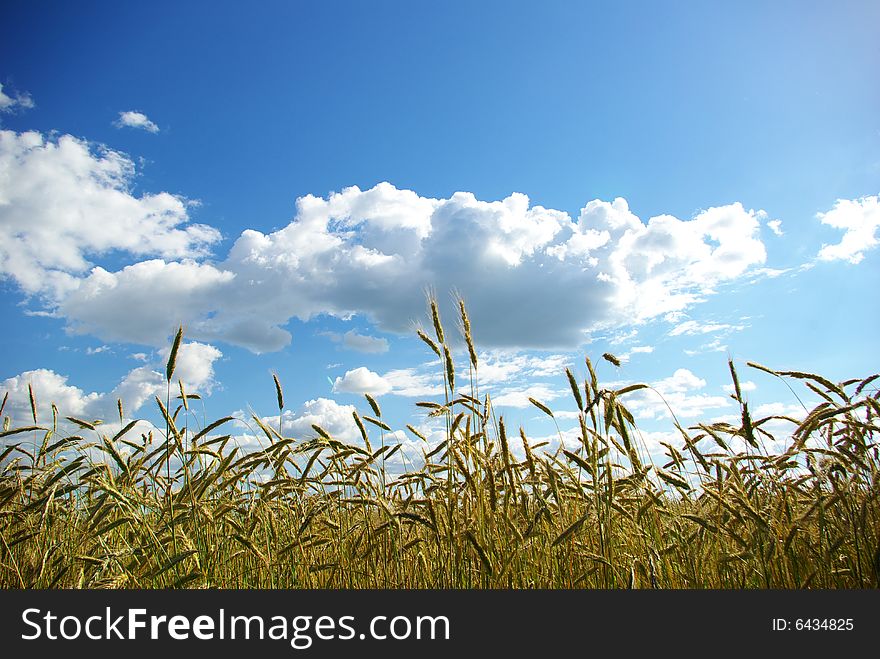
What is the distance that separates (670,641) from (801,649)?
59 centimetres

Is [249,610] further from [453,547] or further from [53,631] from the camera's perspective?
[453,547]

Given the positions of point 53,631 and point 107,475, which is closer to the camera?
point 53,631

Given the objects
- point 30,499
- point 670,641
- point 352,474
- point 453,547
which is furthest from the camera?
point 30,499

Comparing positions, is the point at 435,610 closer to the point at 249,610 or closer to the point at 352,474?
the point at 249,610

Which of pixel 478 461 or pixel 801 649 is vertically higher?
pixel 478 461

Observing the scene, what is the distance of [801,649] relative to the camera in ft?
8.11

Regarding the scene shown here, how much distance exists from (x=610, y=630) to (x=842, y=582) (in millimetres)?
1469

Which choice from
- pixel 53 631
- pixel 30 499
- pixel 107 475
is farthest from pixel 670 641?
pixel 30 499

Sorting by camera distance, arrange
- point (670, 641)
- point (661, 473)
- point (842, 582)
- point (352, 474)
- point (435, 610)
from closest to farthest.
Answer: point (670, 641) → point (435, 610) → point (842, 582) → point (661, 473) → point (352, 474)

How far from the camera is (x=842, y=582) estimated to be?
299cm

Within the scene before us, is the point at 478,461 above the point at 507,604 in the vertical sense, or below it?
above

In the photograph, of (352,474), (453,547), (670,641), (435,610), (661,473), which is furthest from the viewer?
(352,474)

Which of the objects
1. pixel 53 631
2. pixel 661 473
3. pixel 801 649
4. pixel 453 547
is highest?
pixel 661 473

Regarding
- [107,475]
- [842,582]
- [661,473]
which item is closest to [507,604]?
[661,473]
